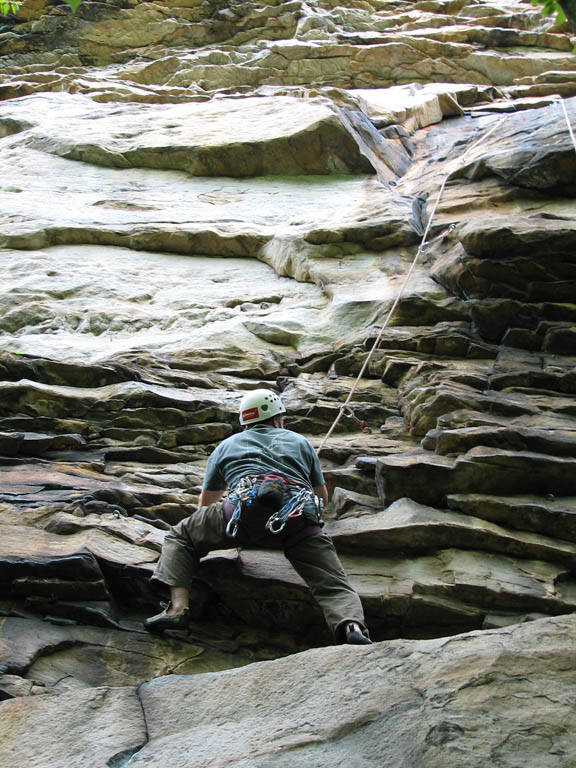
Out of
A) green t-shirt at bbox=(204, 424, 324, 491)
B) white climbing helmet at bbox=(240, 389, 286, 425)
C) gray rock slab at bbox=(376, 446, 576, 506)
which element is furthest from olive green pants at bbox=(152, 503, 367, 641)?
gray rock slab at bbox=(376, 446, 576, 506)

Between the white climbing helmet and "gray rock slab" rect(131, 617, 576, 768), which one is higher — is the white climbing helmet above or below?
above

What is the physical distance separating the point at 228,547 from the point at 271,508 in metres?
0.56

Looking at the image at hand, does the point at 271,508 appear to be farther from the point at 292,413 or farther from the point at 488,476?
the point at 292,413

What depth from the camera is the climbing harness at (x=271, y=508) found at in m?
4.89

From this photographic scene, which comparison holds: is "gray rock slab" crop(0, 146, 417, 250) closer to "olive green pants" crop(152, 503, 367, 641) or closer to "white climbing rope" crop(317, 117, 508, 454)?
"white climbing rope" crop(317, 117, 508, 454)

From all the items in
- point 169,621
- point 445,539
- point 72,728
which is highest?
point 72,728

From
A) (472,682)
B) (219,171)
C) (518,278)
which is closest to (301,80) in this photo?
(219,171)

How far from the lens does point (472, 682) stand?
140 inches

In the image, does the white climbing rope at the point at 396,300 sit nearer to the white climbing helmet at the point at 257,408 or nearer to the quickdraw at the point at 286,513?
the white climbing helmet at the point at 257,408

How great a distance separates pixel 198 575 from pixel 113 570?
623 millimetres

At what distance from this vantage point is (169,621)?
4.81 meters

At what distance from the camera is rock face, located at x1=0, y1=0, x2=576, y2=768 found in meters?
3.71

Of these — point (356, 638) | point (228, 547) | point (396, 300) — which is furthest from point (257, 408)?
point (396, 300)

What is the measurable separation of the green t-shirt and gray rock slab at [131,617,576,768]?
150 cm
